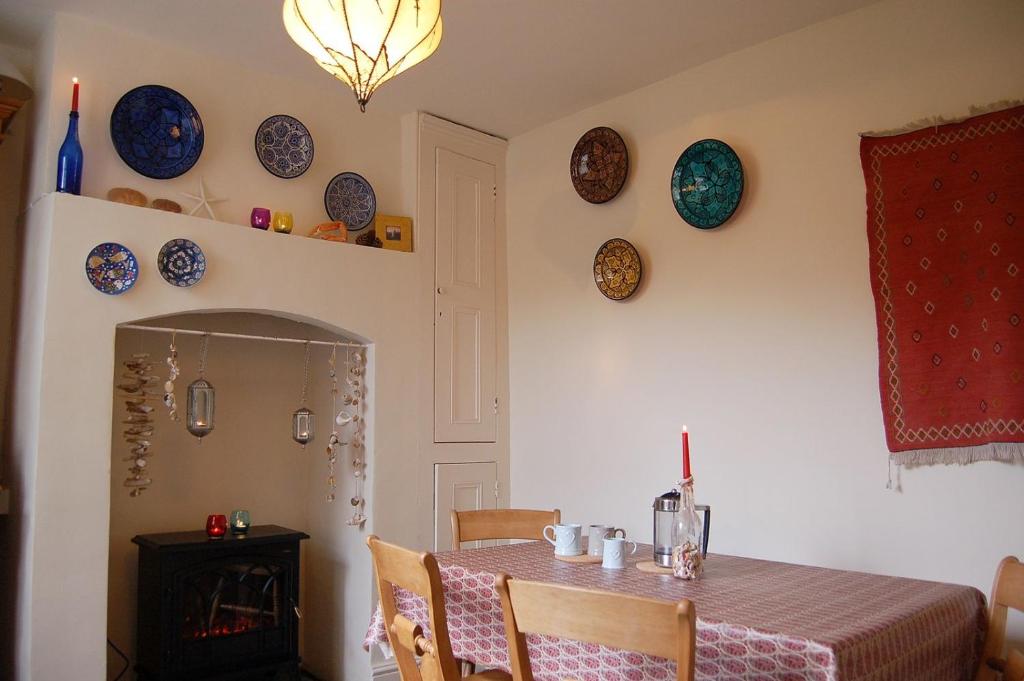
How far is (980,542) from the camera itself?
8.16ft

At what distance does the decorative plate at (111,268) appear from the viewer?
2793 millimetres

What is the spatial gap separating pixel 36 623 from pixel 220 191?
1.78 metres

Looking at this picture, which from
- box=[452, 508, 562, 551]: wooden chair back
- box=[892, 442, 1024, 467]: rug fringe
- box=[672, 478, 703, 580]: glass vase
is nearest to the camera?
box=[672, 478, 703, 580]: glass vase

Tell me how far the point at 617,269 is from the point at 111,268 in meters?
2.11

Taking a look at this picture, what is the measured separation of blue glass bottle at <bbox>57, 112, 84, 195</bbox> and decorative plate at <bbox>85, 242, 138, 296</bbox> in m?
0.25

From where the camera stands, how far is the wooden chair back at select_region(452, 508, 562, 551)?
279cm

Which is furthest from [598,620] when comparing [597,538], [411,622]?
[597,538]

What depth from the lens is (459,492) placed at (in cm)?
387

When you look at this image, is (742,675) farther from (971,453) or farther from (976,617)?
(971,453)

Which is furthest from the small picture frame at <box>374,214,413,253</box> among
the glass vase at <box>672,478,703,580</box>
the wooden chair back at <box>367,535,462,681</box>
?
the glass vase at <box>672,478,703,580</box>

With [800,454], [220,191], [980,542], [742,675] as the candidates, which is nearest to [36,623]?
[220,191]

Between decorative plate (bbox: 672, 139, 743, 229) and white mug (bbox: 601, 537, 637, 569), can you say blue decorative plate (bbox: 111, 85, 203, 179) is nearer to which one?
decorative plate (bbox: 672, 139, 743, 229)

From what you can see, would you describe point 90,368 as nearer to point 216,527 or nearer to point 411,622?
point 216,527

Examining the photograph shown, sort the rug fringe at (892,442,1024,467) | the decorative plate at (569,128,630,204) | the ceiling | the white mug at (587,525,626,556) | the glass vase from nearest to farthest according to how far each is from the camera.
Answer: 1. the glass vase
2. the white mug at (587,525,626,556)
3. the rug fringe at (892,442,1024,467)
4. the ceiling
5. the decorative plate at (569,128,630,204)
